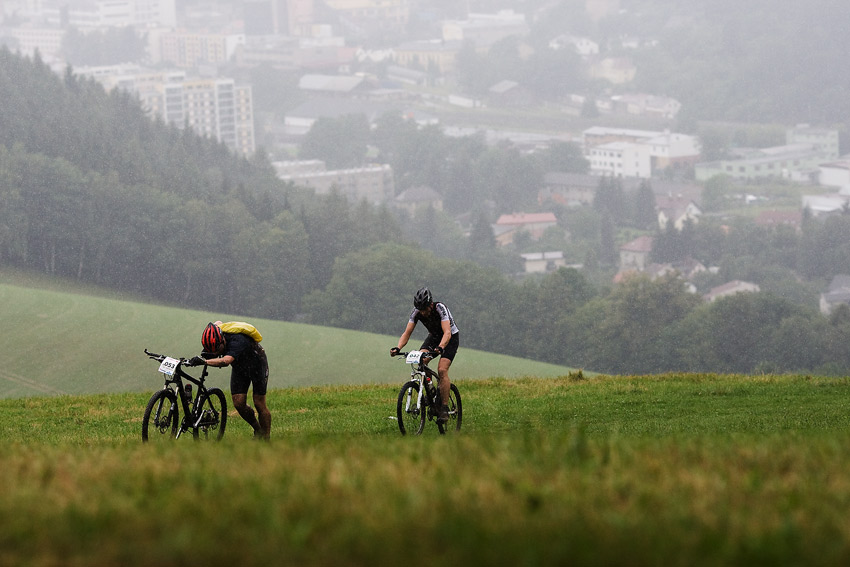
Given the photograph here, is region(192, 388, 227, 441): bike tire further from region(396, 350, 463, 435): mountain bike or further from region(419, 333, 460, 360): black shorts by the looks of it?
region(419, 333, 460, 360): black shorts

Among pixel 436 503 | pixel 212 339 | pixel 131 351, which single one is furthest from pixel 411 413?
pixel 131 351

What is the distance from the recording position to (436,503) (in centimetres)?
675

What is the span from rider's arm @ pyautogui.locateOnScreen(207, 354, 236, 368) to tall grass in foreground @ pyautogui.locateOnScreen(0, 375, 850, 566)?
2.41 meters

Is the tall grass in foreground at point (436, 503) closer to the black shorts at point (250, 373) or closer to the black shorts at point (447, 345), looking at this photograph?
the black shorts at point (250, 373)

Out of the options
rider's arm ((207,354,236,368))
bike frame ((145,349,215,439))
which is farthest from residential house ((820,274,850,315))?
rider's arm ((207,354,236,368))

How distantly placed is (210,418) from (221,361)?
3.81 ft

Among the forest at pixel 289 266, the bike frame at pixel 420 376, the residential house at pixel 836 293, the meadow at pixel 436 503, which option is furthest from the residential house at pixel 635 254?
the meadow at pixel 436 503

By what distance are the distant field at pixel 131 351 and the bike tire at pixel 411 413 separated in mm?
42859

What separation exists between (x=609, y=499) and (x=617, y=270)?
184833mm

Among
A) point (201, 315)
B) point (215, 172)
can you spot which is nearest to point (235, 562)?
point (201, 315)

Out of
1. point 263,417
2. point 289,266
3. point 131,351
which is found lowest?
point 131,351

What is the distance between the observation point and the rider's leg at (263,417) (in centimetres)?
1453

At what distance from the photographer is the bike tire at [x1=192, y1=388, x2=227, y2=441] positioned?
46.5 feet

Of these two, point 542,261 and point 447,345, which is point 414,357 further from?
point 542,261
